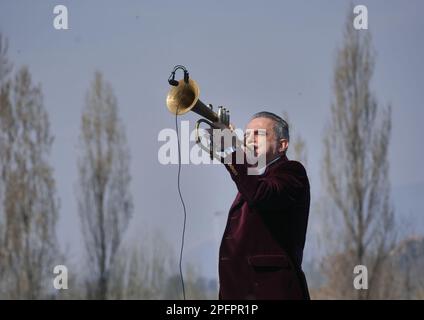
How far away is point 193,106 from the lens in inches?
139

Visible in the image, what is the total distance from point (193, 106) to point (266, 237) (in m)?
0.61

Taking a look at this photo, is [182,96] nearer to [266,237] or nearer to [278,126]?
[278,126]

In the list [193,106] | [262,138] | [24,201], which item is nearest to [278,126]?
[262,138]

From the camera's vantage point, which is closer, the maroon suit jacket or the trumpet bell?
the maroon suit jacket

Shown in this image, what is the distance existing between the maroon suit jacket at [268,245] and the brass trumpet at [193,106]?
0.69ft

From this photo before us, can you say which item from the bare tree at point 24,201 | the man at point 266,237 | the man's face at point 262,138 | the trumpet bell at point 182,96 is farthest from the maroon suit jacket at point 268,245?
the bare tree at point 24,201

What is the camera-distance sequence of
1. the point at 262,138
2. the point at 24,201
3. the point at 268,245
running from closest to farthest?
the point at 268,245 < the point at 262,138 < the point at 24,201

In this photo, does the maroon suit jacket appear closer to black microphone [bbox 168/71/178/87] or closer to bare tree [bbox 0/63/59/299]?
black microphone [bbox 168/71/178/87]

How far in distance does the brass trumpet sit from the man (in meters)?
0.17

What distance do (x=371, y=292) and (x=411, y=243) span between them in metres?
0.81

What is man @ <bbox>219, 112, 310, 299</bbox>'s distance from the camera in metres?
3.39

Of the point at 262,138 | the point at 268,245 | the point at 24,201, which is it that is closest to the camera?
the point at 268,245

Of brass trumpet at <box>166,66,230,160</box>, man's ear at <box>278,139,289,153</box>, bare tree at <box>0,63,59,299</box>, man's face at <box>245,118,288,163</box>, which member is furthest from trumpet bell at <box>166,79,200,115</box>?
bare tree at <box>0,63,59,299</box>
